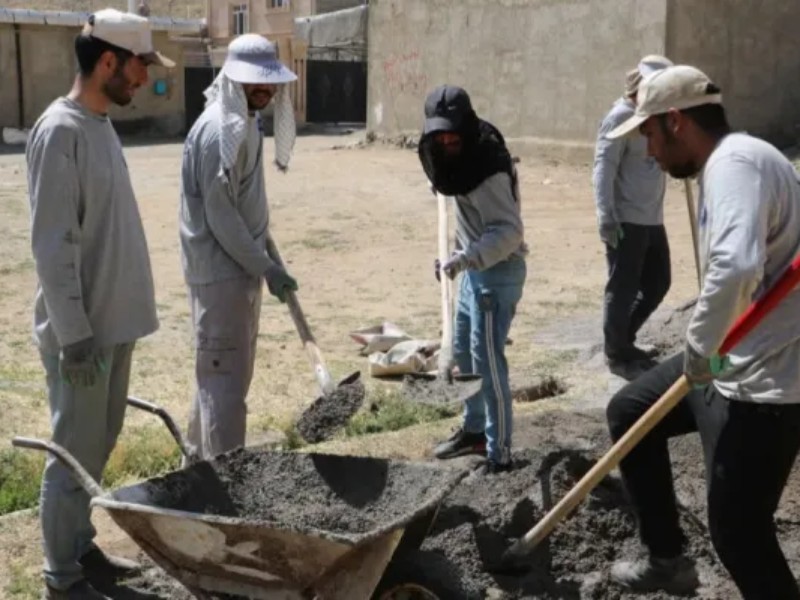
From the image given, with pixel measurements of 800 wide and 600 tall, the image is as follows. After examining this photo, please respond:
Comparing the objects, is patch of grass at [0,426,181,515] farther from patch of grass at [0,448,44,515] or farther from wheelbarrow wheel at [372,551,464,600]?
wheelbarrow wheel at [372,551,464,600]

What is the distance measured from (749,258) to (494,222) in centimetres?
208

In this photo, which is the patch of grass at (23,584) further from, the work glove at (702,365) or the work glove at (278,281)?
the work glove at (702,365)

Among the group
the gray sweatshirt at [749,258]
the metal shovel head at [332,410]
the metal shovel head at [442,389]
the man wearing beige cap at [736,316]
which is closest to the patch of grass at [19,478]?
the metal shovel head at [332,410]

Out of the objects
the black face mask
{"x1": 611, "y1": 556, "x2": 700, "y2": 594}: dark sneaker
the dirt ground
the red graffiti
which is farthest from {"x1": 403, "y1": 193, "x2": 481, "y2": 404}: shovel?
the red graffiti

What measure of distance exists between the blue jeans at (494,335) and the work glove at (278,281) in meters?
0.87

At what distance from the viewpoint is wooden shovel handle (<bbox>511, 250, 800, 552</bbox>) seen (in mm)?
3287

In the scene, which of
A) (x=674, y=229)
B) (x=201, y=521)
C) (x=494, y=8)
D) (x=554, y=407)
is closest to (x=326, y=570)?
(x=201, y=521)

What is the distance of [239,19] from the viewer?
43.7 m

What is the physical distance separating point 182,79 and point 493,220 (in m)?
25.8

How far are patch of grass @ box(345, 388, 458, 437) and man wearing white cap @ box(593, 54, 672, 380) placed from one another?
139 centimetres

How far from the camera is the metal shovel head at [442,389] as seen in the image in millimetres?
5049

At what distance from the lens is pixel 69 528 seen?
4148 millimetres

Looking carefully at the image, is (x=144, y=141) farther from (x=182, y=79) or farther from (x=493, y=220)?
(x=493, y=220)

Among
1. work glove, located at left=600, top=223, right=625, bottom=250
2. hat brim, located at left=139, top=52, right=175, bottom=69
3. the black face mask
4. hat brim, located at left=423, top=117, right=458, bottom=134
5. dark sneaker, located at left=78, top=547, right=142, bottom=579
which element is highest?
hat brim, located at left=139, top=52, right=175, bottom=69
